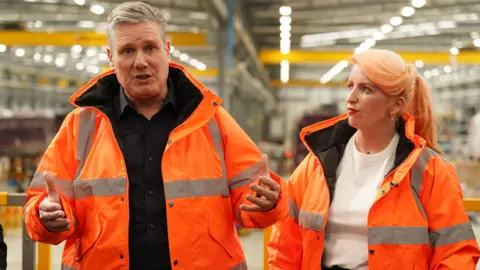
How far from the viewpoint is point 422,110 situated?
2178 millimetres

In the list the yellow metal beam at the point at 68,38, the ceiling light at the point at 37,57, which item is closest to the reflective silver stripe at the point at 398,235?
the yellow metal beam at the point at 68,38

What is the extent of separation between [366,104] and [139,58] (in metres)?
0.82

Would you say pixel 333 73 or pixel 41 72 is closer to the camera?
pixel 41 72

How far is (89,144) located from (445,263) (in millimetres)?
1253

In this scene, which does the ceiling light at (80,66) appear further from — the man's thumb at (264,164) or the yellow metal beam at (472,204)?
the man's thumb at (264,164)

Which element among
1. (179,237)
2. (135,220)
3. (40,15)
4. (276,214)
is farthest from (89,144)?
(40,15)

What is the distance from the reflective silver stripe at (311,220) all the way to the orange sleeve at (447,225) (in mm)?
363

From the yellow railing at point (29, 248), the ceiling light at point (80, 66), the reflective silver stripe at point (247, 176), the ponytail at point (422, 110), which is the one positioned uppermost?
the ceiling light at point (80, 66)

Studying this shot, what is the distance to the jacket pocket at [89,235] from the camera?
1791 mm

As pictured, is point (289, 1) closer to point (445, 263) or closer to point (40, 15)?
point (40, 15)

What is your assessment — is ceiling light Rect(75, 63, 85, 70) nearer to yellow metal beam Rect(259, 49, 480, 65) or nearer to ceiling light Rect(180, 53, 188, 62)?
ceiling light Rect(180, 53, 188, 62)

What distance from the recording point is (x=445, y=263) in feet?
6.05

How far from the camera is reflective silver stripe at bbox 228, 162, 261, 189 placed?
1.90m

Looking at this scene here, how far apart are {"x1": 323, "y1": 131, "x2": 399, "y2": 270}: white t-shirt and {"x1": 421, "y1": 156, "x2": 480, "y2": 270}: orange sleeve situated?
0.55 feet
